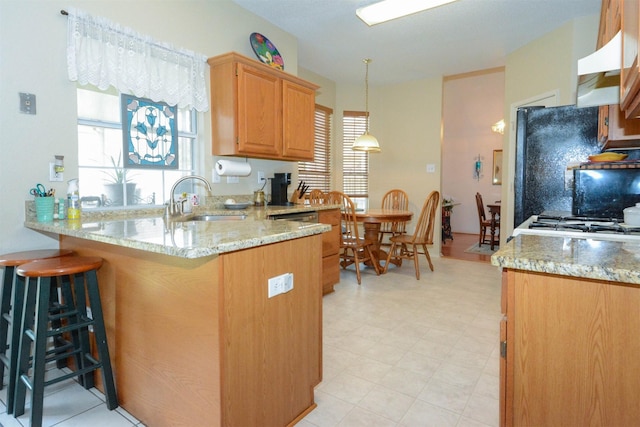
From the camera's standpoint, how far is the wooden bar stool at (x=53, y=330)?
145 cm

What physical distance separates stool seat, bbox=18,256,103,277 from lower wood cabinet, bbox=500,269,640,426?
1655 mm

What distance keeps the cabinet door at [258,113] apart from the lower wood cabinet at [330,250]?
2.50 feet

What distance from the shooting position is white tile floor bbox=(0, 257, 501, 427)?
1.59 metres

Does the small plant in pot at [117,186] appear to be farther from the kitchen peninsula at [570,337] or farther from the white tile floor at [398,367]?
the kitchen peninsula at [570,337]

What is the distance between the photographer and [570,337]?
898mm

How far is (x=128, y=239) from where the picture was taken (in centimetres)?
127

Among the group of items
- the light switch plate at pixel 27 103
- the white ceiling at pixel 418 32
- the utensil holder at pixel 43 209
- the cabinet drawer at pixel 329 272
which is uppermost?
the white ceiling at pixel 418 32

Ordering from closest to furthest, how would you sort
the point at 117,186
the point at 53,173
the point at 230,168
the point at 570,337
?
the point at 570,337 → the point at 53,173 → the point at 117,186 → the point at 230,168

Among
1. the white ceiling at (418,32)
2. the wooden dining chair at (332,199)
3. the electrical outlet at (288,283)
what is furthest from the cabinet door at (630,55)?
the wooden dining chair at (332,199)

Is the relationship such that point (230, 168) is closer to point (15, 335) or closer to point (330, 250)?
point (330, 250)

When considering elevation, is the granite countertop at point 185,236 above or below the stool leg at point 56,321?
above

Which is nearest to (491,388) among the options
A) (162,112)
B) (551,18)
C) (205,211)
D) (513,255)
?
(513,255)

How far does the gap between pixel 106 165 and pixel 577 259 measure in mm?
2629

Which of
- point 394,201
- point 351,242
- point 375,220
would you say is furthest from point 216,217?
point 394,201
